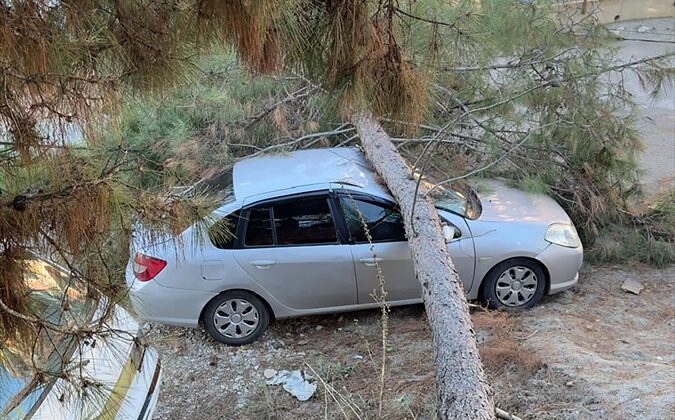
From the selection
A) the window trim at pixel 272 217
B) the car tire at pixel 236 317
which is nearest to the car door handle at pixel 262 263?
the window trim at pixel 272 217

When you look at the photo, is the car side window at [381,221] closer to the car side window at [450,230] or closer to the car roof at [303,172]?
the car roof at [303,172]

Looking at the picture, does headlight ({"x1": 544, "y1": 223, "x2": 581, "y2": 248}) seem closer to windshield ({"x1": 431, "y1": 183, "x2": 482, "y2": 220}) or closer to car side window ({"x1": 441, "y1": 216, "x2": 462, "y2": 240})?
windshield ({"x1": 431, "y1": 183, "x2": 482, "y2": 220})

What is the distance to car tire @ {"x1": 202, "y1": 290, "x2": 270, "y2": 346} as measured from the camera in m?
5.51

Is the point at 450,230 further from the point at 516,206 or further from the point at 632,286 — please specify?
the point at 632,286

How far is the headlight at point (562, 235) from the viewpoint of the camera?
572 cm

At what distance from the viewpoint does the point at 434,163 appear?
6.30m

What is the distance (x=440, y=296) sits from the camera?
4258 millimetres

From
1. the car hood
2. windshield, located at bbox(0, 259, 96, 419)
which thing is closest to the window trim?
the car hood

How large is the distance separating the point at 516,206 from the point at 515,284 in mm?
734

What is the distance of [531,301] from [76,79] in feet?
15.6

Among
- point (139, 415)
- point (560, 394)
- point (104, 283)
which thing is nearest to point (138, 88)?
point (104, 283)

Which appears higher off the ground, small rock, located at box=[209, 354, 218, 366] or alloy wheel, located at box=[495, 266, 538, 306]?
alloy wheel, located at box=[495, 266, 538, 306]

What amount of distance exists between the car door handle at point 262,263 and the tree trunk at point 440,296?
1208 millimetres

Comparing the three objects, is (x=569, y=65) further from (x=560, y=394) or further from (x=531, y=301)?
(x=560, y=394)
